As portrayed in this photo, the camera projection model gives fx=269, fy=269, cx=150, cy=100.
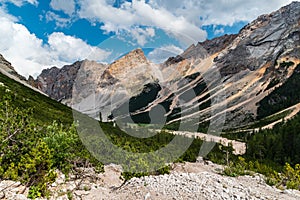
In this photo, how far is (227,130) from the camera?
174750 millimetres

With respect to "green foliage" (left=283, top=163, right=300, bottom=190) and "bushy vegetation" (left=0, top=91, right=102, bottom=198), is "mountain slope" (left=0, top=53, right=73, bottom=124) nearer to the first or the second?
"bushy vegetation" (left=0, top=91, right=102, bottom=198)

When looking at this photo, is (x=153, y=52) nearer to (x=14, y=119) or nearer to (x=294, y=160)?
(x=14, y=119)

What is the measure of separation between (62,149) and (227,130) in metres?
168

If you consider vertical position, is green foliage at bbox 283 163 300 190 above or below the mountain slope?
below

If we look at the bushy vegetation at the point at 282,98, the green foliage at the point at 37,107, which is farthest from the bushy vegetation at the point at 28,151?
the bushy vegetation at the point at 282,98

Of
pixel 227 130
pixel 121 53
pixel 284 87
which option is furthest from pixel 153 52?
pixel 284 87

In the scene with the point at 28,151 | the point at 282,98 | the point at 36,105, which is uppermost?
the point at 282,98

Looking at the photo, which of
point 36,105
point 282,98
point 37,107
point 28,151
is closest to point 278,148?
point 37,107

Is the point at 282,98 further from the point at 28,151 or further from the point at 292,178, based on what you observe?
→ the point at 28,151

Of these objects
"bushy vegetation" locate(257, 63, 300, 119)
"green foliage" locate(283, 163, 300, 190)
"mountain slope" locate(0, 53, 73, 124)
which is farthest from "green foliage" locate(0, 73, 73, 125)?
"bushy vegetation" locate(257, 63, 300, 119)

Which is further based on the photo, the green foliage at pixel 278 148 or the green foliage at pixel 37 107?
the green foliage at pixel 278 148

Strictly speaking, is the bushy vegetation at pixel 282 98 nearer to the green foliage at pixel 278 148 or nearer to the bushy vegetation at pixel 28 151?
the green foliage at pixel 278 148

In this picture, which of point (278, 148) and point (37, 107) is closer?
point (37, 107)

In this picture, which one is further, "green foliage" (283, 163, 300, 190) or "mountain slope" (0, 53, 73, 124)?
"mountain slope" (0, 53, 73, 124)
